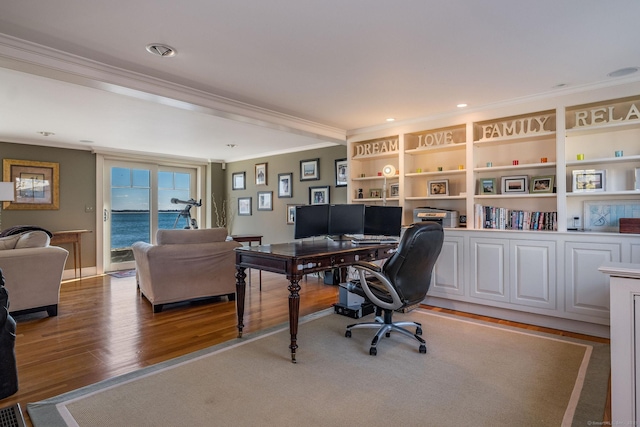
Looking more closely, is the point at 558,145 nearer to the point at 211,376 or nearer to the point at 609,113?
the point at 609,113

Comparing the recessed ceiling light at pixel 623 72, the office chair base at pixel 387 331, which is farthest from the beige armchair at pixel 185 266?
the recessed ceiling light at pixel 623 72

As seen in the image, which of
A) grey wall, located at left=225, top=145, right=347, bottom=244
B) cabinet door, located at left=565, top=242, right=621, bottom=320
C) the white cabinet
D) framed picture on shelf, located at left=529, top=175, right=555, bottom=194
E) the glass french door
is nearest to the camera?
the white cabinet

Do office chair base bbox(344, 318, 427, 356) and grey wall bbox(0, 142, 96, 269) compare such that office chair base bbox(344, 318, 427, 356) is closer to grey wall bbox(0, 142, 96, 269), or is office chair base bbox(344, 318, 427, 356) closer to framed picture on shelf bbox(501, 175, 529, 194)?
framed picture on shelf bbox(501, 175, 529, 194)

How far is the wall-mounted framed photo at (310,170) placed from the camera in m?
6.13

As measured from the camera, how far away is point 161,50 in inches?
96.5

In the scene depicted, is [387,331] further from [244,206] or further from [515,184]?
[244,206]

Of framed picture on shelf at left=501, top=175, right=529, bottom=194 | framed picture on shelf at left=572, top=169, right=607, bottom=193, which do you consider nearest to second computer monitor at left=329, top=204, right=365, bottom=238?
framed picture on shelf at left=501, top=175, right=529, bottom=194

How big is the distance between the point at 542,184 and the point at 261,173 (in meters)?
4.94

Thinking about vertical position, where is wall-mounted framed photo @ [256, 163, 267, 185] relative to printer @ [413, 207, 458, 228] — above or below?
above

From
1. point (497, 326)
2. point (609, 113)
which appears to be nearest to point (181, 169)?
point (497, 326)

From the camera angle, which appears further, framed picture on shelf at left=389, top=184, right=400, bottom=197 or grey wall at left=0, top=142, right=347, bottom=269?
grey wall at left=0, top=142, right=347, bottom=269

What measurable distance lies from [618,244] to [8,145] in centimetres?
779

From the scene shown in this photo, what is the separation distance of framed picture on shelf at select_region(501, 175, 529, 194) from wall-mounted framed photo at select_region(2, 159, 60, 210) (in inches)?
261

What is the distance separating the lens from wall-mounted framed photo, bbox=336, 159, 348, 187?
5673mm
